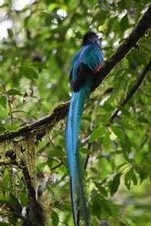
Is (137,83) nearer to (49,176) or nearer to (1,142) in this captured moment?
(49,176)

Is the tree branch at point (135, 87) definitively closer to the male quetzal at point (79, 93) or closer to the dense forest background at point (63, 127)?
the dense forest background at point (63, 127)

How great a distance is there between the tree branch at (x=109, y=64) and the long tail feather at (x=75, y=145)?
11cm

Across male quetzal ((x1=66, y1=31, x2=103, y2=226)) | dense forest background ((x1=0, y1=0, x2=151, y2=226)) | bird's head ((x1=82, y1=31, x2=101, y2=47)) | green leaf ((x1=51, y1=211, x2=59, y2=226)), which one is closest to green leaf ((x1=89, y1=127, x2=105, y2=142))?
dense forest background ((x1=0, y1=0, x2=151, y2=226))

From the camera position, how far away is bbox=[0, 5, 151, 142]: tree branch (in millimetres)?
2463

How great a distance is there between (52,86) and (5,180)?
219 centimetres

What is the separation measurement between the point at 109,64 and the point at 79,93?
0.25m

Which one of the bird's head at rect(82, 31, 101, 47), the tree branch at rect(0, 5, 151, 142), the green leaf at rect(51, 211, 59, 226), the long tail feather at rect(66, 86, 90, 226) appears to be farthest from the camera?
the bird's head at rect(82, 31, 101, 47)

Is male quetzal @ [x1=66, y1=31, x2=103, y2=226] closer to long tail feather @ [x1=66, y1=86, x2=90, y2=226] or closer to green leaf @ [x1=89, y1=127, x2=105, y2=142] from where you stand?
long tail feather @ [x1=66, y1=86, x2=90, y2=226]

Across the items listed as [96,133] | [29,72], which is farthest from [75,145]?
[29,72]

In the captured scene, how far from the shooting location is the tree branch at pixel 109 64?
8.08 feet

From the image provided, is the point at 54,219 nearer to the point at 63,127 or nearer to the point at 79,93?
the point at 63,127

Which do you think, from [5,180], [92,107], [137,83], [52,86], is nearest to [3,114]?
[5,180]

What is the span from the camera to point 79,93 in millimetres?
2750

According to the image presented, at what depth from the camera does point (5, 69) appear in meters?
3.64
